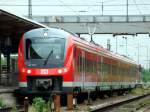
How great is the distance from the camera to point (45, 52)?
23.2 m

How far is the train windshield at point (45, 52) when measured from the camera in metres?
22.9

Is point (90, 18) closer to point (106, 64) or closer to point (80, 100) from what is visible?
point (106, 64)

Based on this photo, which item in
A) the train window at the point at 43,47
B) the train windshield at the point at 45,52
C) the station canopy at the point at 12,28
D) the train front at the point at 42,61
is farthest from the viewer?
the station canopy at the point at 12,28

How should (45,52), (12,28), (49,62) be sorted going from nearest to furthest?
(49,62) → (45,52) → (12,28)

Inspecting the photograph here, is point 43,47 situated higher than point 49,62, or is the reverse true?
point 43,47

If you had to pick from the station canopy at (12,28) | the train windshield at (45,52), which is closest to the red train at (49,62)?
the train windshield at (45,52)

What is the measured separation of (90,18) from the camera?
196ft

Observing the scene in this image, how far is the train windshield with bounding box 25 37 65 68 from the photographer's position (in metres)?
22.9

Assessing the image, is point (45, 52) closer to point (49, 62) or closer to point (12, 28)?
point (49, 62)

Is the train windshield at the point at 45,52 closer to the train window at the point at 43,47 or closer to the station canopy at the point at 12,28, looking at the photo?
the train window at the point at 43,47

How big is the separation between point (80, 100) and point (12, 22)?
4881 mm

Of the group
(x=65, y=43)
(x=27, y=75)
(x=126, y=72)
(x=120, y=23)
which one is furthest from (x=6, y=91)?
(x=120, y=23)

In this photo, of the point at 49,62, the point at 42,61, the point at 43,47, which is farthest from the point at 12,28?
the point at 49,62

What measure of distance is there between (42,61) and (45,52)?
0.40 metres
